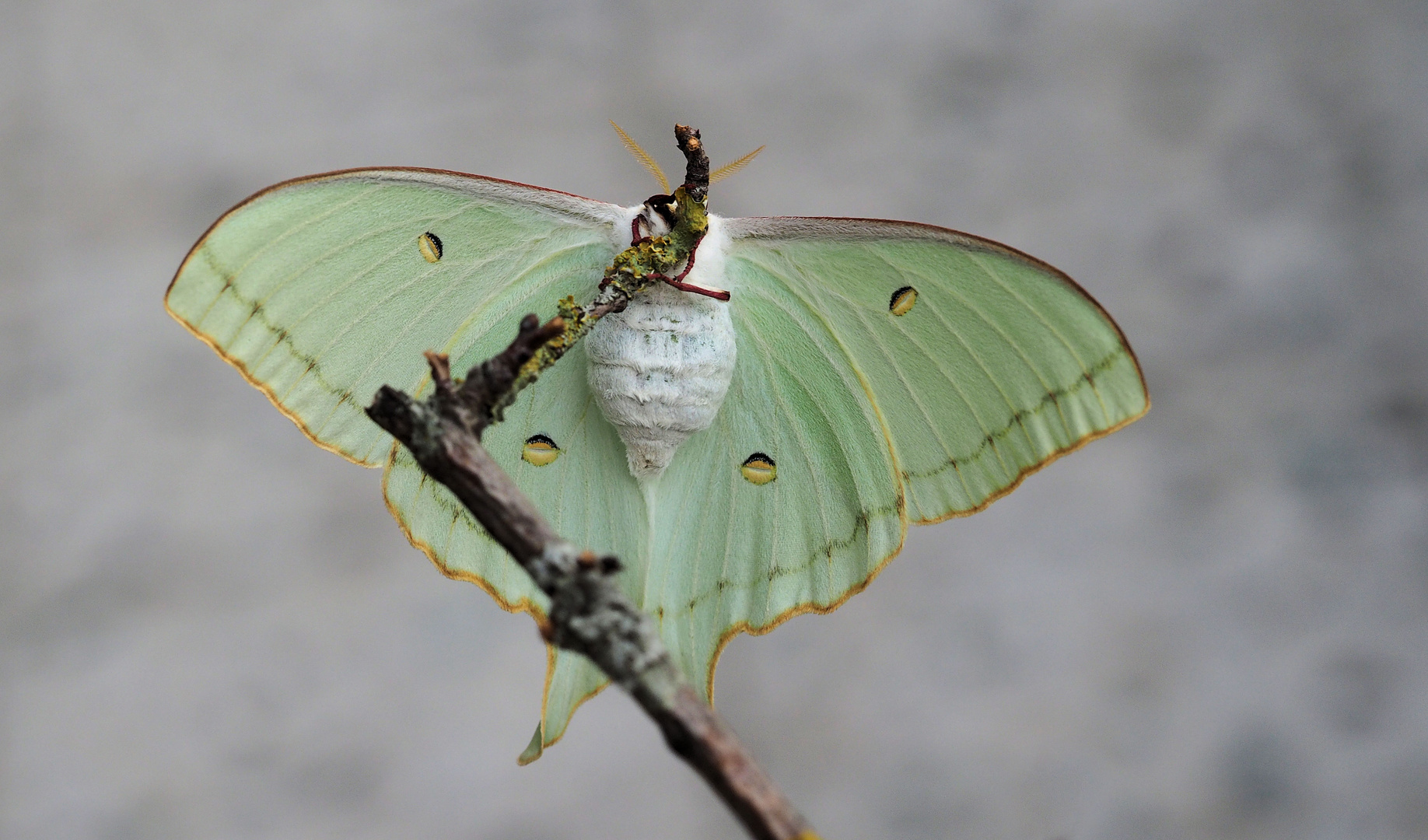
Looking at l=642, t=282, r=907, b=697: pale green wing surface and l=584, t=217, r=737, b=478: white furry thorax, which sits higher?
l=584, t=217, r=737, b=478: white furry thorax

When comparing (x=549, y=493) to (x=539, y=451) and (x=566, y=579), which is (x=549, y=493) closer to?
(x=539, y=451)

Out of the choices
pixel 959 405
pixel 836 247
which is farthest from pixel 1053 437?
pixel 836 247

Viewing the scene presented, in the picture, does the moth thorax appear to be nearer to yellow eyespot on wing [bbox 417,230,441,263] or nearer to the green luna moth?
the green luna moth

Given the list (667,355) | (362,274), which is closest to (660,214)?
(667,355)

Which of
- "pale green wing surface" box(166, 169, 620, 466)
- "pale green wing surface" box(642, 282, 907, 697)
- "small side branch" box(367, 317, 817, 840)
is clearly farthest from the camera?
"pale green wing surface" box(642, 282, 907, 697)

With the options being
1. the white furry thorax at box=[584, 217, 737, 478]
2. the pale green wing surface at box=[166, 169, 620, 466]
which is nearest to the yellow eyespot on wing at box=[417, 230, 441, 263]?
the pale green wing surface at box=[166, 169, 620, 466]

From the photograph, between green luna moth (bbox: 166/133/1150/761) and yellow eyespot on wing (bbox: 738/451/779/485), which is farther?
yellow eyespot on wing (bbox: 738/451/779/485)

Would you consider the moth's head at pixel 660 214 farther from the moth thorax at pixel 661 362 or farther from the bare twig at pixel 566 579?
the bare twig at pixel 566 579
